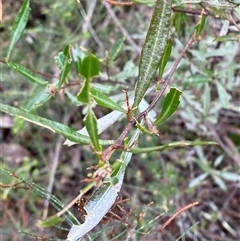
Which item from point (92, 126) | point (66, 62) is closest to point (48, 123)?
point (92, 126)

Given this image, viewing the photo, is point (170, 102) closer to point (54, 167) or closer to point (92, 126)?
point (92, 126)

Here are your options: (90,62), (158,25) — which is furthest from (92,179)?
(158,25)

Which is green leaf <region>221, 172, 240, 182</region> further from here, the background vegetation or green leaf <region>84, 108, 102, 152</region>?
green leaf <region>84, 108, 102, 152</region>

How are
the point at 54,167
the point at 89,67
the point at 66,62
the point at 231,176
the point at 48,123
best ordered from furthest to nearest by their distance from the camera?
the point at 54,167 < the point at 231,176 < the point at 66,62 < the point at 48,123 < the point at 89,67

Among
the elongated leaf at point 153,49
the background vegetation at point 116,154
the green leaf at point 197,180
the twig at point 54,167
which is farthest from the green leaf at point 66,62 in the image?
the green leaf at point 197,180

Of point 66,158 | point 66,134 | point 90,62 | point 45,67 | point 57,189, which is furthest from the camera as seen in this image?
point 66,158

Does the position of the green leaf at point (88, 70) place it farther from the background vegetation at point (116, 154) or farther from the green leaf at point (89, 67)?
the background vegetation at point (116, 154)

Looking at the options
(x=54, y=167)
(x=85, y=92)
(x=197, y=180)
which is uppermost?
(x=85, y=92)

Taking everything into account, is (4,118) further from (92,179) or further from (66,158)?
(92,179)
